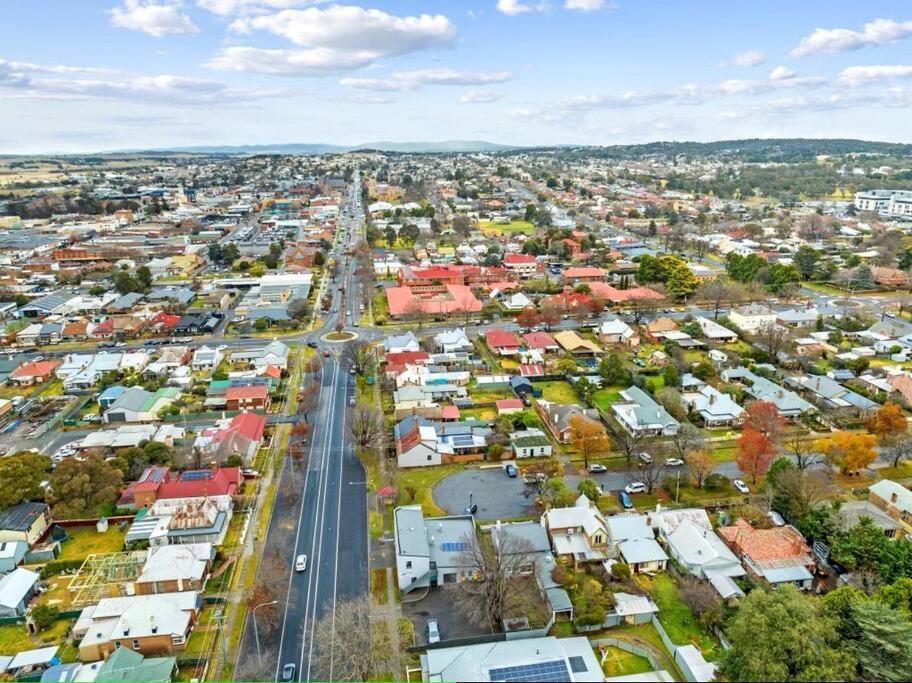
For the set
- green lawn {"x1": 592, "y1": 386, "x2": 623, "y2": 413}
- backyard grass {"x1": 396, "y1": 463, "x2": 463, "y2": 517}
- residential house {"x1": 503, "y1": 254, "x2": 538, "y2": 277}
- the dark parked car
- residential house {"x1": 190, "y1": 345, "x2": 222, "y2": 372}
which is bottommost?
backyard grass {"x1": 396, "y1": 463, "x2": 463, "y2": 517}

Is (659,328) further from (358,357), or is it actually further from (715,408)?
(358,357)

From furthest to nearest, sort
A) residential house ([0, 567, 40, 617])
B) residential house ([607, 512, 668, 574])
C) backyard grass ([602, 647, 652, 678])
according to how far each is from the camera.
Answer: residential house ([607, 512, 668, 574]) < residential house ([0, 567, 40, 617]) < backyard grass ([602, 647, 652, 678])

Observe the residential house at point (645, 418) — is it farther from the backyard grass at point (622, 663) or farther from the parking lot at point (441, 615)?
the parking lot at point (441, 615)

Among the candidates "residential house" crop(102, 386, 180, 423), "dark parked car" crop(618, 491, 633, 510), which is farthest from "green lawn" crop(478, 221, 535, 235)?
"dark parked car" crop(618, 491, 633, 510)

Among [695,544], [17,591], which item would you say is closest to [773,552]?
[695,544]

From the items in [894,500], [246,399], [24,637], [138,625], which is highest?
[246,399]

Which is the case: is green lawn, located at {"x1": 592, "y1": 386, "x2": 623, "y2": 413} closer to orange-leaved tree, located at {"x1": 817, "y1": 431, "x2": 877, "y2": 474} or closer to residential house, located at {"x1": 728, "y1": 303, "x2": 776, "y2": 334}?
orange-leaved tree, located at {"x1": 817, "y1": 431, "x2": 877, "y2": 474}
